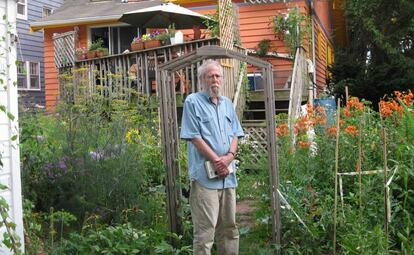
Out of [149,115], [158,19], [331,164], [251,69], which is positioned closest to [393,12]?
[251,69]

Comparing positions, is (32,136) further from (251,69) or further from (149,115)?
(251,69)

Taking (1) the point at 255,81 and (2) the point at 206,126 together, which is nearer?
(2) the point at 206,126

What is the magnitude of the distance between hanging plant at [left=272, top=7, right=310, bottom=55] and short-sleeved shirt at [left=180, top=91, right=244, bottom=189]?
8438mm

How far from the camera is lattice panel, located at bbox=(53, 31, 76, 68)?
44.8ft

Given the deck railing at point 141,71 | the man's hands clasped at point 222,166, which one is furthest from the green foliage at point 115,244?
the deck railing at point 141,71

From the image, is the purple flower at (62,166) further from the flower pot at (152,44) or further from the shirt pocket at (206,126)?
the flower pot at (152,44)

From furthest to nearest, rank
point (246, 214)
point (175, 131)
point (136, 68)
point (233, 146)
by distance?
1. point (136, 68)
2. point (246, 214)
3. point (175, 131)
4. point (233, 146)

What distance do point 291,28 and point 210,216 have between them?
914 cm

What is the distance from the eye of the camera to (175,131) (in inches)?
178

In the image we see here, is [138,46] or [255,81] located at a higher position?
[138,46]

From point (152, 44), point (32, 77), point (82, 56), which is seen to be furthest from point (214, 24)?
point (32, 77)

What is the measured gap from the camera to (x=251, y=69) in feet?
40.9

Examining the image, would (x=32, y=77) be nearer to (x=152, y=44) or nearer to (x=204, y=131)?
(x=152, y=44)

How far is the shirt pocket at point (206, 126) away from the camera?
3816 millimetres
